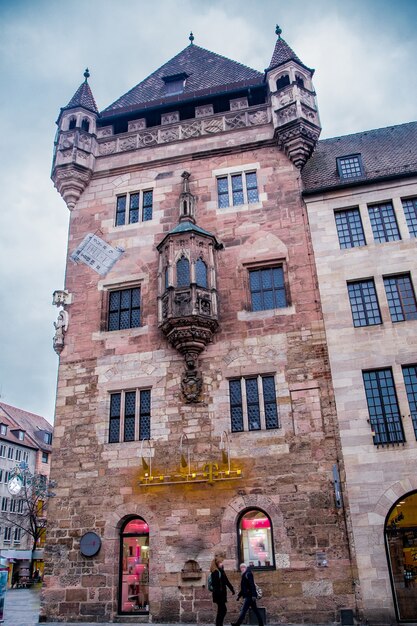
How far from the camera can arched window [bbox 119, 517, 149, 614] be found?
1608cm

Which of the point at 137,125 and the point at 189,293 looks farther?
the point at 137,125

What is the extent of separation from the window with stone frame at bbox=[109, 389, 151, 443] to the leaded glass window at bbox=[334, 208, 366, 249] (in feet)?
27.7

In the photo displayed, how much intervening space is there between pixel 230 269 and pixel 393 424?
291 inches

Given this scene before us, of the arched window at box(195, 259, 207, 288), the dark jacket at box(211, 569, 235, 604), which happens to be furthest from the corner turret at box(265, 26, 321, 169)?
the dark jacket at box(211, 569, 235, 604)

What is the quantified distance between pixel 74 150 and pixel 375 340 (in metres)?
13.8

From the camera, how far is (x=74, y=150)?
21.8 m

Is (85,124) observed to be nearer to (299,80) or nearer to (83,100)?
(83,100)

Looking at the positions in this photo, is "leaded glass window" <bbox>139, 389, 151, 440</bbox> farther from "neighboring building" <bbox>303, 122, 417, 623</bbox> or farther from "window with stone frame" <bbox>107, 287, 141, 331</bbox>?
"neighboring building" <bbox>303, 122, 417, 623</bbox>

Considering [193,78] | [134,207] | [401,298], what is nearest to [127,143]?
[134,207]

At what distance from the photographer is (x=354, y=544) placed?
587 inches

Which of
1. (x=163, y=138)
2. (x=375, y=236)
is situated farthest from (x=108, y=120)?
(x=375, y=236)

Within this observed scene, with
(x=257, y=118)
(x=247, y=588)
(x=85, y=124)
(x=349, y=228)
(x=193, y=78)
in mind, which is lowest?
(x=247, y=588)

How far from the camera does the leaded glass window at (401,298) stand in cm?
1716

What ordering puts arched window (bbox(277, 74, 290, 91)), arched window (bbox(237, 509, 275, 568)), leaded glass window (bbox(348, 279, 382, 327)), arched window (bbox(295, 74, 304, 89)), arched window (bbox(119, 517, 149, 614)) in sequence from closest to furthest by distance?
arched window (bbox(237, 509, 275, 568))
arched window (bbox(119, 517, 149, 614))
leaded glass window (bbox(348, 279, 382, 327))
arched window (bbox(295, 74, 304, 89))
arched window (bbox(277, 74, 290, 91))
